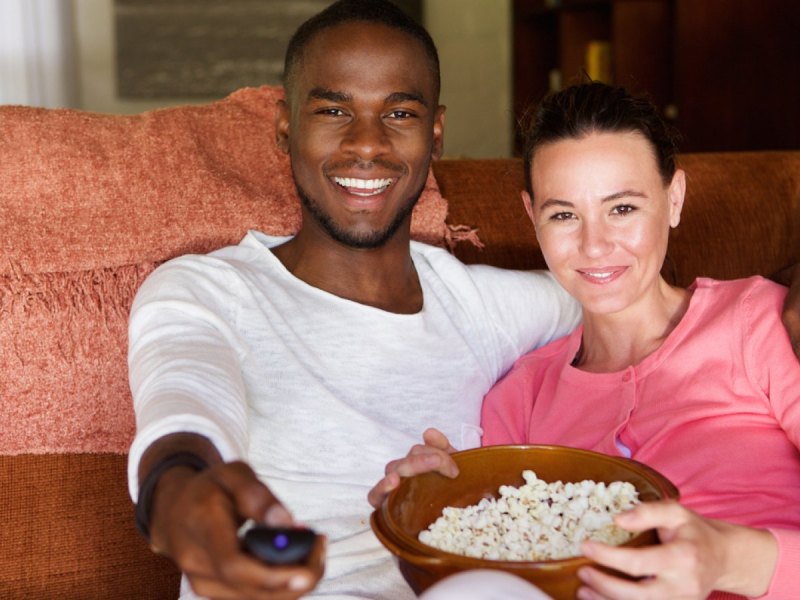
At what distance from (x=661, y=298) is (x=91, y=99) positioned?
11.9ft

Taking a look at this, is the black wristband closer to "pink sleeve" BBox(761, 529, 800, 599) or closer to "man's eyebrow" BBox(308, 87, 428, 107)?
"pink sleeve" BBox(761, 529, 800, 599)

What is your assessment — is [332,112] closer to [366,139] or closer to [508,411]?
[366,139]

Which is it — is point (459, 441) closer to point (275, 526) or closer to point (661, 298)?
point (661, 298)

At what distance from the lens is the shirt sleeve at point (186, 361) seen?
1021mm

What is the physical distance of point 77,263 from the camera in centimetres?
158

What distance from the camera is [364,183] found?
157 centimetres

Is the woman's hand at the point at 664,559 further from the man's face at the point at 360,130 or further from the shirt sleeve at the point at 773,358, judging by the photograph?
the man's face at the point at 360,130

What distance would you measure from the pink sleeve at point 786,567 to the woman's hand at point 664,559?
0.31 feet

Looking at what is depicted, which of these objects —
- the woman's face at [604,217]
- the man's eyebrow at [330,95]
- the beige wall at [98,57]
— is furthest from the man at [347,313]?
the beige wall at [98,57]

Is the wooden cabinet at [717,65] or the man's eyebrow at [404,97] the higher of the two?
the man's eyebrow at [404,97]

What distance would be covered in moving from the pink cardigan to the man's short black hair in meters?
0.57

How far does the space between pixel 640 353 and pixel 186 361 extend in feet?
2.23

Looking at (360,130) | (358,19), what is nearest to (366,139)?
(360,130)

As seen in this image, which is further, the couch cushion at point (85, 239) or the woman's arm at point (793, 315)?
the couch cushion at point (85, 239)
